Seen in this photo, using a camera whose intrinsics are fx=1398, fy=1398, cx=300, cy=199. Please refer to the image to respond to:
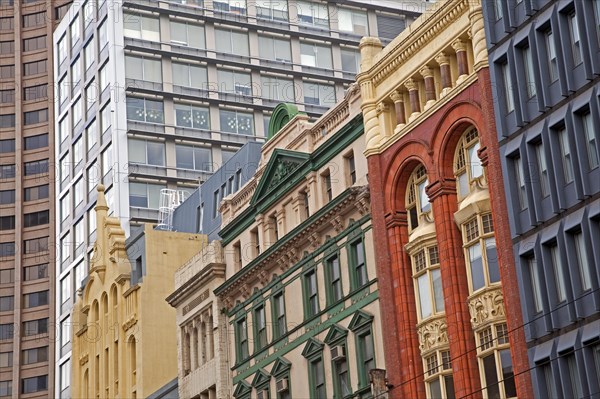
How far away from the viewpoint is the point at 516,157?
172ft

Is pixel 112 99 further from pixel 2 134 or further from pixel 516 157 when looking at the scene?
pixel 516 157

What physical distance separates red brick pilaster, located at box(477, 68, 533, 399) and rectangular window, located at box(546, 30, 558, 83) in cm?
304

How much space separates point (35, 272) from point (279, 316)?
91.6 m

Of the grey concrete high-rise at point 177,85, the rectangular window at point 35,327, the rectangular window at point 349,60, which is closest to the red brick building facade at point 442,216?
the grey concrete high-rise at point 177,85

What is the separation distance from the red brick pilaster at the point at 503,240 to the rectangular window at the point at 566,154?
3156 millimetres

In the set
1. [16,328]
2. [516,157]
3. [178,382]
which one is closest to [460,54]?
[516,157]

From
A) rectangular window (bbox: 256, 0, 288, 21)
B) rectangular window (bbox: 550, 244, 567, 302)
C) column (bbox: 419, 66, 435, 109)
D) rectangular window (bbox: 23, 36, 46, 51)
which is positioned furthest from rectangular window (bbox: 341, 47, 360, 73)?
rectangular window (bbox: 550, 244, 567, 302)

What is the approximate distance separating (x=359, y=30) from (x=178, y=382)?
61.2 m

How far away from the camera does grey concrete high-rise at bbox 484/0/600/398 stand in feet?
158

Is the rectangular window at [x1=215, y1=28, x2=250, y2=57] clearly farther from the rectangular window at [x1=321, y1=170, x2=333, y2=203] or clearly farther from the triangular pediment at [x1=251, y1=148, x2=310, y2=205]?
the rectangular window at [x1=321, y1=170, x2=333, y2=203]

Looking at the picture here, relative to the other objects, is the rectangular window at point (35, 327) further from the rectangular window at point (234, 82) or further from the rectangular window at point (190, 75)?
the rectangular window at point (234, 82)

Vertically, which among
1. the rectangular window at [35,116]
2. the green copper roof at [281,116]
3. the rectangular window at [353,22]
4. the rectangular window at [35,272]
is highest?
the rectangular window at [35,116]

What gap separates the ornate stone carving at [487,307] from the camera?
52.2 metres

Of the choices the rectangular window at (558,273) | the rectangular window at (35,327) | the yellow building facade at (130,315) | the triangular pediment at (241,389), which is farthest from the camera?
the rectangular window at (35,327)
